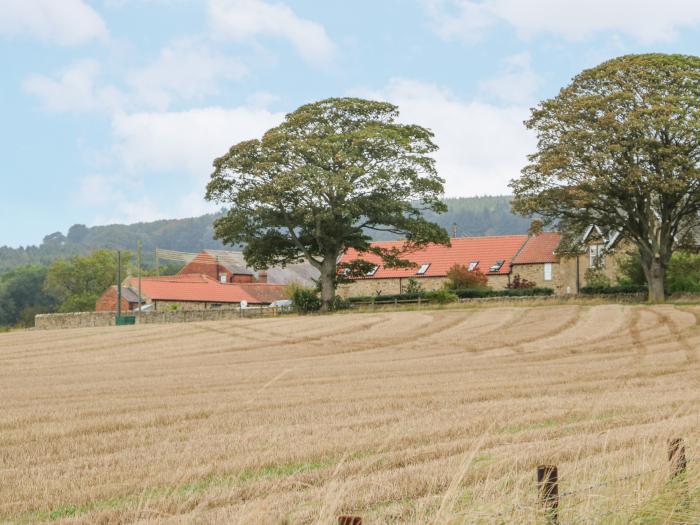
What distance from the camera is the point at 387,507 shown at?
7992mm

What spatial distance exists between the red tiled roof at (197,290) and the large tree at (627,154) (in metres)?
40.9

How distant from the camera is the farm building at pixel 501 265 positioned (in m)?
71.2

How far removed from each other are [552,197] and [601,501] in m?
47.1

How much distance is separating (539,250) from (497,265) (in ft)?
11.4

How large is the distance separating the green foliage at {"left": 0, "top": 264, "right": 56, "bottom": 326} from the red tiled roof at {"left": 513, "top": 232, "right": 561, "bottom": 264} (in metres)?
80.0

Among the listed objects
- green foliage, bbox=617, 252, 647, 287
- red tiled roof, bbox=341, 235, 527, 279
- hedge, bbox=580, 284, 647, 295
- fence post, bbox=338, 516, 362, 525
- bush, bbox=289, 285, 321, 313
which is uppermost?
red tiled roof, bbox=341, 235, 527, 279

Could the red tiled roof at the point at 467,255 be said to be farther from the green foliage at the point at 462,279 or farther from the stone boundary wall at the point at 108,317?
the stone boundary wall at the point at 108,317

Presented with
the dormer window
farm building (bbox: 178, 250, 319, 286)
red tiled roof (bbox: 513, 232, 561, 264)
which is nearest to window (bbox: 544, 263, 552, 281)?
red tiled roof (bbox: 513, 232, 561, 264)

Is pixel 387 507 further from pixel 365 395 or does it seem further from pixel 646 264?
pixel 646 264

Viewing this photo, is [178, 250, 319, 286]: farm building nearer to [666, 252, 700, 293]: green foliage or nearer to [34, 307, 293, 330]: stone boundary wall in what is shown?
[34, 307, 293, 330]: stone boundary wall

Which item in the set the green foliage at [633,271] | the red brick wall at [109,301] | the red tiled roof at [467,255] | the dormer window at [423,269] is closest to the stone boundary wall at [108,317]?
the red tiled roof at [467,255]

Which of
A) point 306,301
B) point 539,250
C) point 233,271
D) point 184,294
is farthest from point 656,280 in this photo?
point 233,271

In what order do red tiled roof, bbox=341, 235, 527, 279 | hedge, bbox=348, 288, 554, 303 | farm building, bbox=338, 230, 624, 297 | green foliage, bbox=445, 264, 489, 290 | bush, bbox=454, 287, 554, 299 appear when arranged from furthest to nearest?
1. red tiled roof, bbox=341, 235, 527, 279
2. farm building, bbox=338, 230, 624, 297
3. green foliage, bbox=445, 264, 489, 290
4. bush, bbox=454, 287, 554, 299
5. hedge, bbox=348, 288, 554, 303

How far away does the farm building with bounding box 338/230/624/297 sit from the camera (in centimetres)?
7119
